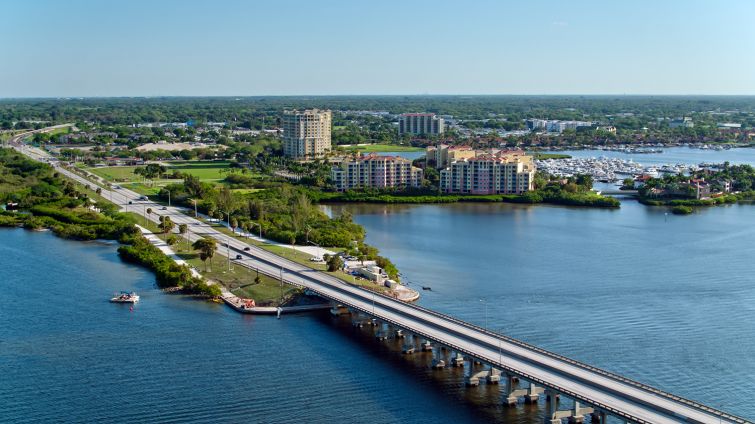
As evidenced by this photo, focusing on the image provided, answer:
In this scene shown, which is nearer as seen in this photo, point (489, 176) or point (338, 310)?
point (338, 310)

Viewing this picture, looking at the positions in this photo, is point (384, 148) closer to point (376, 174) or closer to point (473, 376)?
point (376, 174)

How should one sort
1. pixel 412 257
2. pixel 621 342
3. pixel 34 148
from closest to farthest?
pixel 621 342, pixel 412 257, pixel 34 148

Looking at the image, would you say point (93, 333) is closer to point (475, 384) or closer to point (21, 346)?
point (21, 346)

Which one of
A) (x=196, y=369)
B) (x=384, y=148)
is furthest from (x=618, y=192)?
(x=196, y=369)

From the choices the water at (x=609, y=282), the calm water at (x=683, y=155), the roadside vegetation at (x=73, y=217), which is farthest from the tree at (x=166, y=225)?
the calm water at (x=683, y=155)

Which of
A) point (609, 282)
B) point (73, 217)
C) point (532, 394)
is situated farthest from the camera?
point (73, 217)

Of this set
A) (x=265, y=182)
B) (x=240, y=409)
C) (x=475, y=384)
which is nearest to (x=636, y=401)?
(x=475, y=384)
